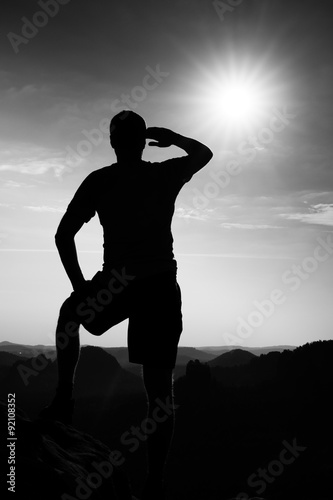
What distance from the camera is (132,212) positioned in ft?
13.8

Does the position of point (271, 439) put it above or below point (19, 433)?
below

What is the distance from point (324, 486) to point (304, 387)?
55.2 m

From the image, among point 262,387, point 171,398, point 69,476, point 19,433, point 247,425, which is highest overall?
point 171,398

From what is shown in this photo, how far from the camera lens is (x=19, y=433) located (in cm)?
418

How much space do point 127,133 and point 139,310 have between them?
1.82 metres

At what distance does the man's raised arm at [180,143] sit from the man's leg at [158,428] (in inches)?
89.2

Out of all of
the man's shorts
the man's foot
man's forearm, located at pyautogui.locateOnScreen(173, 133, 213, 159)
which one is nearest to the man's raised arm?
man's forearm, located at pyautogui.locateOnScreen(173, 133, 213, 159)

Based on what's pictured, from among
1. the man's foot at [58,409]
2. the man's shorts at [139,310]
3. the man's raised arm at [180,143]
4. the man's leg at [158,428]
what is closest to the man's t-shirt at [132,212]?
the man's shorts at [139,310]

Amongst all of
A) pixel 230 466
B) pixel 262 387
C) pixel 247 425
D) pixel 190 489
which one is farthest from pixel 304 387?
pixel 190 489

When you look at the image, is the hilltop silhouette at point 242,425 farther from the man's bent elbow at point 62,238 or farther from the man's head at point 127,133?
the man's head at point 127,133

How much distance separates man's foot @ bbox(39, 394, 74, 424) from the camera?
4.76m

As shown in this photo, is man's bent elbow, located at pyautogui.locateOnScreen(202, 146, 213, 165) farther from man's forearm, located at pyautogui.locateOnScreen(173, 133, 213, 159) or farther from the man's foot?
the man's foot

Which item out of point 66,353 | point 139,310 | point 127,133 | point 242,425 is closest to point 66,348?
point 66,353

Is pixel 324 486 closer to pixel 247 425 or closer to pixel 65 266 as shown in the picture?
pixel 247 425
